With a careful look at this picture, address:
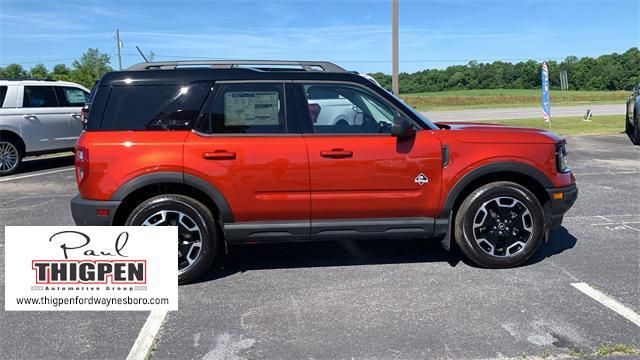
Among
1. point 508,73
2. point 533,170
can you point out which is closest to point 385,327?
point 533,170

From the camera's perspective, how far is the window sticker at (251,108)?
4.29 metres

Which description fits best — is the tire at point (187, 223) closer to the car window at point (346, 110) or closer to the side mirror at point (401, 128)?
the car window at point (346, 110)

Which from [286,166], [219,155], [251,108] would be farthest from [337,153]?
[219,155]

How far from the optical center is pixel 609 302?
3.82 metres

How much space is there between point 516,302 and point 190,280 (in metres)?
2.57

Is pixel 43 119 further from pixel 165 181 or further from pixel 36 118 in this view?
pixel 165 181

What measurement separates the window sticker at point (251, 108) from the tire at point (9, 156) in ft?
27.3

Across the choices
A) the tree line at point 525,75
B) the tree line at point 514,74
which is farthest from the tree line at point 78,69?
the tree line at point 525,75

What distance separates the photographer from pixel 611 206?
6.83 meters

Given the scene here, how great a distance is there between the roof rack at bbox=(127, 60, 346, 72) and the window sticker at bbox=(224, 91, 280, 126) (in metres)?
0.34

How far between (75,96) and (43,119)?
3.32ft

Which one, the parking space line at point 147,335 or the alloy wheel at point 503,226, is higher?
the alloy wheel at point 503,226

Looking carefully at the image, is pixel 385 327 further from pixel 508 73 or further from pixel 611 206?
pixel 508 73

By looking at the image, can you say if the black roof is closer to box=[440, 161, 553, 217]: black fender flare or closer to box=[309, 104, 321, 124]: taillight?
box=[309, 104, 321, 124]: taillight
